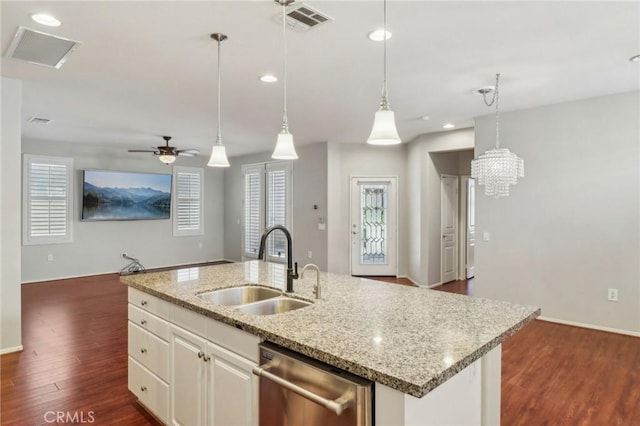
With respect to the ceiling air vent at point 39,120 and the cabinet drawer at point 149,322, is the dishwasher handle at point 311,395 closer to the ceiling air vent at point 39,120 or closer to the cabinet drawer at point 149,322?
the cabinet drawer at point 149,322

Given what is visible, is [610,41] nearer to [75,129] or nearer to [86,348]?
[86,348]

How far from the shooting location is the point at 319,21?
2385 millimetres

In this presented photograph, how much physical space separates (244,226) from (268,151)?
199 centimetres

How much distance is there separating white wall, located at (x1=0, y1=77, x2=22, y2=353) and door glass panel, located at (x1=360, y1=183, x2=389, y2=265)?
5227mm

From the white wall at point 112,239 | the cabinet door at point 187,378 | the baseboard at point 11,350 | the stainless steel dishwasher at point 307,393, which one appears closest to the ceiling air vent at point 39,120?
the white wall at point 112,239

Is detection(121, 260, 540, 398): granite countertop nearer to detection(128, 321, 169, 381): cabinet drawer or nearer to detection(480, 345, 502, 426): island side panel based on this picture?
detection(480, 345, 502, 426): island side panel

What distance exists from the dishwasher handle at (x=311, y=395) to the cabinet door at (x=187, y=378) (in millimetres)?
553

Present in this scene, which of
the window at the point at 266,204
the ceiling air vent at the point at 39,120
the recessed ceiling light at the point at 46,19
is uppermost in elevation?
the ceiling air vent at the point at 39,120

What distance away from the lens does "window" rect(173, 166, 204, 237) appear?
8.69 metres

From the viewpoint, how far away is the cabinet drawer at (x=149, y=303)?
2286 mm

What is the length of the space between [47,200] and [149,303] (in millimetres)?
5969

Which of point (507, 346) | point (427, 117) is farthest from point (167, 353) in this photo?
point (427, 117)

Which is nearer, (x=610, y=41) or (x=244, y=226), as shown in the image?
(x=610, y=41)

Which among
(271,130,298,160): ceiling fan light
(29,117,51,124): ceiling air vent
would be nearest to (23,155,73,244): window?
(29,117,51,124): ceiling air vent
